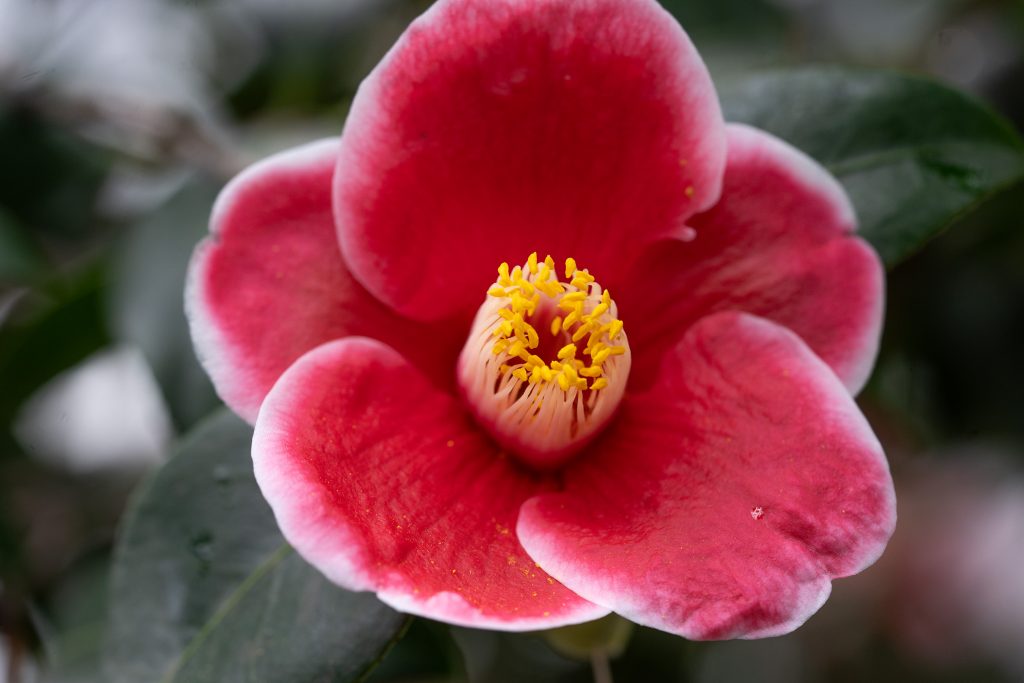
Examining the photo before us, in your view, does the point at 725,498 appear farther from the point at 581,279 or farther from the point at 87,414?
the point at 87,414

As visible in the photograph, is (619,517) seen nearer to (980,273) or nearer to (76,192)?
(980,273)

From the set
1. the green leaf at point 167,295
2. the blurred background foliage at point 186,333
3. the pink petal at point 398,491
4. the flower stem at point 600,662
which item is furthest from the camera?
the blurred background foliage at point 186,333

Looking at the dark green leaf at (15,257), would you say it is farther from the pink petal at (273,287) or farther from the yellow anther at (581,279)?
the yellow anther at (581,279)

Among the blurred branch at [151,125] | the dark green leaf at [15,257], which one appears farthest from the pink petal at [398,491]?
the dark green leaf at [15,257]

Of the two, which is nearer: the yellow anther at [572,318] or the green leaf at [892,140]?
the yellow anther at [572,318]

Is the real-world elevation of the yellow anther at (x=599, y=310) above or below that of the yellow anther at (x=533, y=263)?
below

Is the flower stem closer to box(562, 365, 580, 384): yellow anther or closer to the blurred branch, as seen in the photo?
box(562, 365, 580, 384): yellow anther

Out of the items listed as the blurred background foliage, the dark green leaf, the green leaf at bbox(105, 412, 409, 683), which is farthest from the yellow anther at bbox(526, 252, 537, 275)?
the dark green leaf

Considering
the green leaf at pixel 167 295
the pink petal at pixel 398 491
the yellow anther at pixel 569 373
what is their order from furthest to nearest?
the green leaf at pixel 167 295, the yellow anther at pixel 569 373, the pink petal at pixel 398 491
